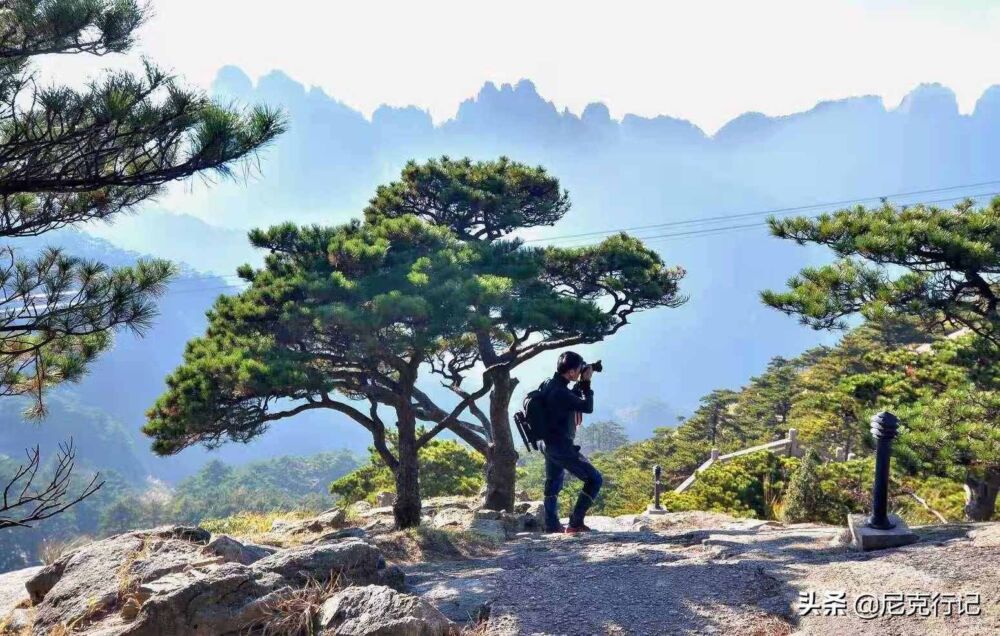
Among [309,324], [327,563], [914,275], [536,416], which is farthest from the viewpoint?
[309,324]

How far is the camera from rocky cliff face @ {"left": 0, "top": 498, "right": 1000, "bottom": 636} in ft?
11.1

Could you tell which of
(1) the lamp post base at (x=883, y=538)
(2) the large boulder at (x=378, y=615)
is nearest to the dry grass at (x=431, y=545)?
(2) the large boulder at (x=378, y=615)

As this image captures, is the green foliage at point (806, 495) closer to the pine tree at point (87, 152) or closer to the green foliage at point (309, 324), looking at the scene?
the green foliage at point (309, 324)

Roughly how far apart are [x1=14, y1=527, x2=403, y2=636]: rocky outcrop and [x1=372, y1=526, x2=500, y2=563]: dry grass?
1.82 m

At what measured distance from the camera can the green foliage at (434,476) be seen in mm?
21500

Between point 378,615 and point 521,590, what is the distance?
161 centimetres

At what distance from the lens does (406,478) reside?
8945mm

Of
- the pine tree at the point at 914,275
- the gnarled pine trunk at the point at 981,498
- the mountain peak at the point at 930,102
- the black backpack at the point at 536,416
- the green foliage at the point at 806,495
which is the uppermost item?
the mountain peak at the point at 930,102

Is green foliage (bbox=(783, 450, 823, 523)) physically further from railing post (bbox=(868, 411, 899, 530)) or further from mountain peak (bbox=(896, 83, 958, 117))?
mountain peak (bbox=(896, 83, 958, 117))

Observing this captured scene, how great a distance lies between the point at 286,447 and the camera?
130 m

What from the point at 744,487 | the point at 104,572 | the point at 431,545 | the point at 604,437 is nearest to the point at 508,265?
the point at 431,545

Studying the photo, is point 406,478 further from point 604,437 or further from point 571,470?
point 604,437

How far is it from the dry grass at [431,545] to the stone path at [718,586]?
810 mm

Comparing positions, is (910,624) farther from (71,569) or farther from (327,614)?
(71,569)
